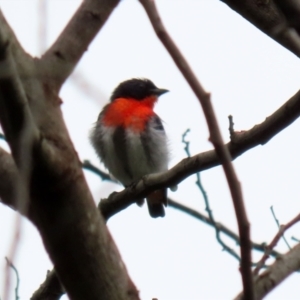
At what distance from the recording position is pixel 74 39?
287 cm

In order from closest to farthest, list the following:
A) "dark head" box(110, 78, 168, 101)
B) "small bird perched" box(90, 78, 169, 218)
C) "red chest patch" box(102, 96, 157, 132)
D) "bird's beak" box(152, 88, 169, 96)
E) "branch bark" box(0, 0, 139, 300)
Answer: "branch bark" box(0, 0, 139, 300), "small bird perched" box(90, 78, 169, 218), "red chest patch" box(102, 96, 157, 132), "dark head" box(110, 78, 168, 101), "bird's beak" box(152, 88, 169, 96)

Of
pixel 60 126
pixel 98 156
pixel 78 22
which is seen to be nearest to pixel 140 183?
pixel 78 22

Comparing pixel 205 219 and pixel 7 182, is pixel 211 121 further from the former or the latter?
pixel 205 219

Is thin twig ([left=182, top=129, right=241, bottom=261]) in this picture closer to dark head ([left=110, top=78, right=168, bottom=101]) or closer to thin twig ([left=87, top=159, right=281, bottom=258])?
thin twig ([left=87, top=159, right=281, bottom=258])

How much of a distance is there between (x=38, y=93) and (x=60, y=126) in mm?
158

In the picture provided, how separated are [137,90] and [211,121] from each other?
7320mm

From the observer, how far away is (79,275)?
2.05m

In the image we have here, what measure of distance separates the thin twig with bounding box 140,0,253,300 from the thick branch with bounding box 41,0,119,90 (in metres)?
0.87

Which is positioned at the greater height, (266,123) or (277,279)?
(266,123)

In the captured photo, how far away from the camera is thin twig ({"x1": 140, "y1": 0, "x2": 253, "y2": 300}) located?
1544 mm

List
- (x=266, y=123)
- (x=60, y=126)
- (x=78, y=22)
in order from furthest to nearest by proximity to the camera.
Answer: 1. (x=78, y=22)
2. (x=266, y=123)
3. (x=60, y=126)

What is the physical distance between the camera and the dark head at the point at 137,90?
28.6 ft

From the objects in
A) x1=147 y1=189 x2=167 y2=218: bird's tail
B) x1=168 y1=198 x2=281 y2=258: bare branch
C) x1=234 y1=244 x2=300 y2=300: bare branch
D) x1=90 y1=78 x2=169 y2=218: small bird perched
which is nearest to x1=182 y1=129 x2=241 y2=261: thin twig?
x1=168 y1=198 x2=281 y2=258: bare branch

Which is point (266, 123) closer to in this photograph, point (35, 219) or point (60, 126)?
point (60, 126)
